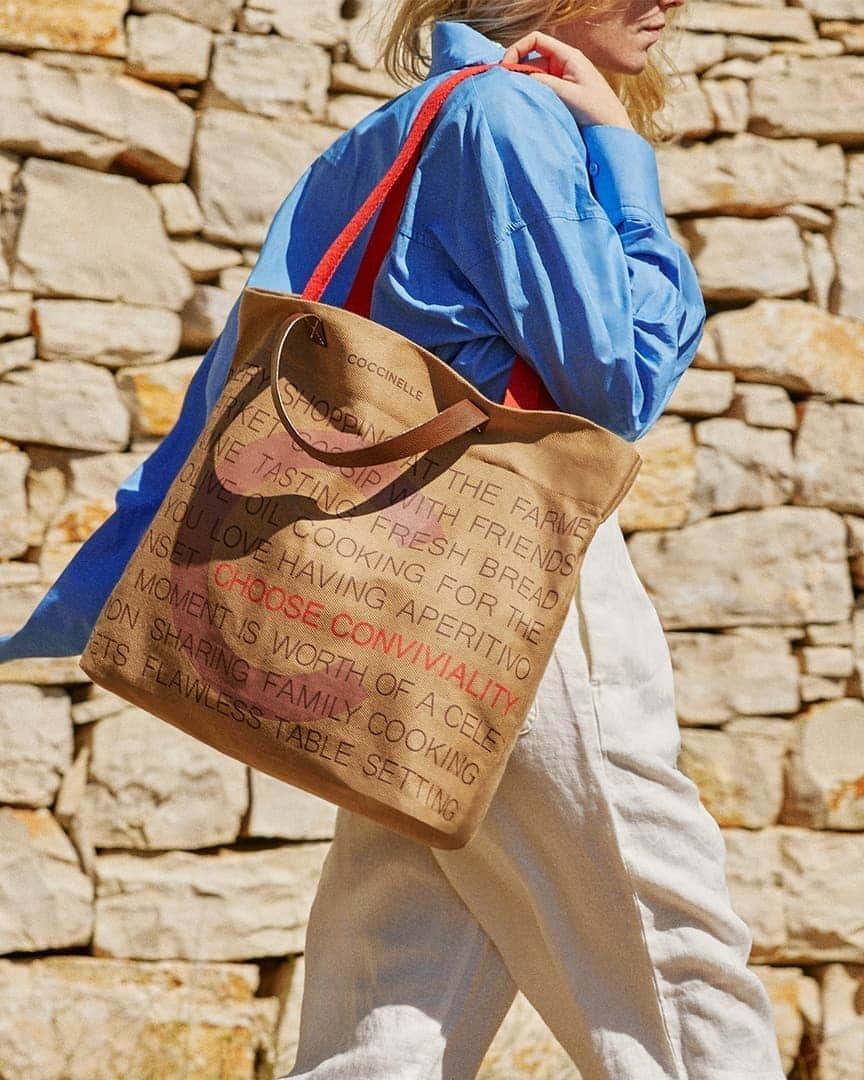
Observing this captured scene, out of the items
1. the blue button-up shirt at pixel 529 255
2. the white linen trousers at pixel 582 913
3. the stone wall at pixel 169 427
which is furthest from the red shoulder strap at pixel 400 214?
the stone wall at pixel 169 427

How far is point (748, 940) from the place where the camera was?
4.79 feet

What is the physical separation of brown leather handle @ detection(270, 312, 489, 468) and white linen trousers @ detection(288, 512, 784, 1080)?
233 mm

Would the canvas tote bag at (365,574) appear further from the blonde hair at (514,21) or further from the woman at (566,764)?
the blonde hair at (514,21)

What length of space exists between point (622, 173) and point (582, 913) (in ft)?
2.46

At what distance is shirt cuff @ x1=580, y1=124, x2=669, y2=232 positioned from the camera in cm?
145

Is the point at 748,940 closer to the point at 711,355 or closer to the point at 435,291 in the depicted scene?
the point at 435,291

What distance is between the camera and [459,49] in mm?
1518

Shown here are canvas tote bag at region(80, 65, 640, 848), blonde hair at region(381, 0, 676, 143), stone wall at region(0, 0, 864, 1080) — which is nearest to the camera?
canvas tote bag at region(80, 65, 640, 848)

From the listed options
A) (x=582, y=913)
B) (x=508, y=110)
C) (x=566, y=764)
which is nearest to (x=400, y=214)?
(x=508, y=110)

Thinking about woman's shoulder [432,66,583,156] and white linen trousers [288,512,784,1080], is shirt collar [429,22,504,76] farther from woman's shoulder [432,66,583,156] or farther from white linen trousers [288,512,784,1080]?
white linen trousers [288,512,784,1080]

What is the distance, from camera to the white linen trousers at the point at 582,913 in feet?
4.52

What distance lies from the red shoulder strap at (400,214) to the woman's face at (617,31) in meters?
0.19

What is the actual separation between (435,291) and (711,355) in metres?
1.74

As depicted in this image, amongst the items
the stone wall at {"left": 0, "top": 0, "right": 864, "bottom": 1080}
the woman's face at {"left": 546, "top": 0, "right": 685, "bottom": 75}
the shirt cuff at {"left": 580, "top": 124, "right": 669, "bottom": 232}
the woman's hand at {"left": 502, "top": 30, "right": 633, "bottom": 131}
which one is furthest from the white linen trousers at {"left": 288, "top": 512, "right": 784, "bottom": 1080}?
the stone wall at {"left": 0, "top": 0, "right": 864, "bottom": 1080}
